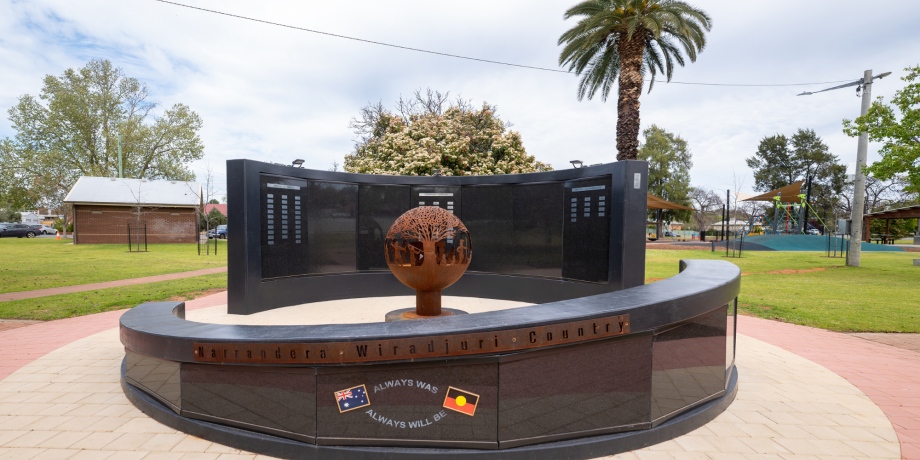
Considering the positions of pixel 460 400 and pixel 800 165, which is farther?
pixel 800 165

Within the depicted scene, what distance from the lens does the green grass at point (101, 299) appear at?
27.1 ft

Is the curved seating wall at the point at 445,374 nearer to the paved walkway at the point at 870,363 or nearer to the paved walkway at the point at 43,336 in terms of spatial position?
the paved walkway at the point at 870,363

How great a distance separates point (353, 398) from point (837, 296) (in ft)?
42.3

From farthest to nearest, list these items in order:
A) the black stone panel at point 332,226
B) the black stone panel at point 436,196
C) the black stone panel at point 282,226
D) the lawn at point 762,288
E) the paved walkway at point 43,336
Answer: the black stone panel at point 436,196, the black stone panel at point 332,226, the lawn at point 762,288, the black stone panel at point 282,226, the paved walkway at point 43,336

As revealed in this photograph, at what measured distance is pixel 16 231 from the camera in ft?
125

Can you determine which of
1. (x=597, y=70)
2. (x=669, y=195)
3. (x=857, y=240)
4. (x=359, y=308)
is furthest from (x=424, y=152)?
(x=669, y=195)

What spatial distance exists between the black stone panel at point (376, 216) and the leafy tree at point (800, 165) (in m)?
58.2

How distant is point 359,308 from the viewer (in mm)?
8188

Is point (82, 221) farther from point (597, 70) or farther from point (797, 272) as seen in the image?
point (797, 272)

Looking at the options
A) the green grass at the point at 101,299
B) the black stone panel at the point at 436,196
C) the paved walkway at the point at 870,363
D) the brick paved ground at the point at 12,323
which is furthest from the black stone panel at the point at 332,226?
the paved walkway at the point at 870,363

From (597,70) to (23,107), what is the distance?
4691 centimetres

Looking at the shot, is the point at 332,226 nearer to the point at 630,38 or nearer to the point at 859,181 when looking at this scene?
the point at 630,38

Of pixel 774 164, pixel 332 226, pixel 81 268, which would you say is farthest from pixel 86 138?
pixel 774 164

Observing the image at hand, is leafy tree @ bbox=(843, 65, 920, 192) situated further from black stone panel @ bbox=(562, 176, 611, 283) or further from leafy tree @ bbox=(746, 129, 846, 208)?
leafy tree @ bbox=(746, 129, 846, 208)
